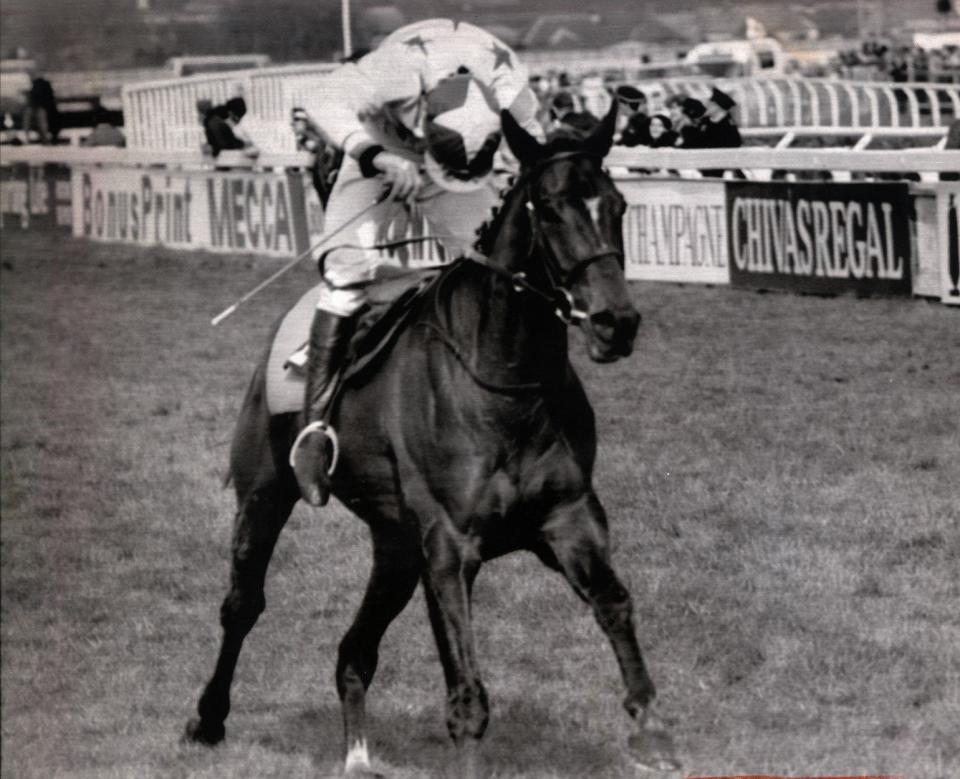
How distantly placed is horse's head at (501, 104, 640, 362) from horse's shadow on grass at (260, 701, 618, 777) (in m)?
1.18

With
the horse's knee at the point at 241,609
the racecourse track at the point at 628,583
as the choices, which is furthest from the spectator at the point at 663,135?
the horse's knee at the point at 241,609

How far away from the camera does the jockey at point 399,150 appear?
185 inches

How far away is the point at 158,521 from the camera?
7.81 m

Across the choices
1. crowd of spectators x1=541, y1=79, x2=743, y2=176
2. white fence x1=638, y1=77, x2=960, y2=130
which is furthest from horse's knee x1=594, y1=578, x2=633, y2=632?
white fence x1=638, y1=77, x2=960, y2=130

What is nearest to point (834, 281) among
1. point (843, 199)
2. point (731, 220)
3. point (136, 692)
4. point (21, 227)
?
point (843, 199)

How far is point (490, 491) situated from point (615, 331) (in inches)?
21.3

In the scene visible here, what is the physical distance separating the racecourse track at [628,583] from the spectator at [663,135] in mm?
4423

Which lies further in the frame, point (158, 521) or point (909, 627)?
point (158, 521)

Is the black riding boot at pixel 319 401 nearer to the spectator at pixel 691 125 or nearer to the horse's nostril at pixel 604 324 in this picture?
the horse's nostril at pixel 604 324

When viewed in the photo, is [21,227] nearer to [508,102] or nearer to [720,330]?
[720,330]

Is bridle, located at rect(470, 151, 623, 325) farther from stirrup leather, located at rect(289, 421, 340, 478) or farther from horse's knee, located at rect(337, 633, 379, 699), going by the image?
horse's knee, located at rect(337, 633, 379, 699)

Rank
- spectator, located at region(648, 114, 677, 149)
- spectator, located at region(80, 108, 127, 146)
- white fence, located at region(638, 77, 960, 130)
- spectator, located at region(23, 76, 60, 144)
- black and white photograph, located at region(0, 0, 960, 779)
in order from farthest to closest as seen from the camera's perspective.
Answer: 1. spectator, located at region(80, 108, 127, 146)
2. spectator, located at region(23, 76, 60, 144)
3. white fence, located at region(638, 77, 960, 130)
4. spectator, located at region(648, 114, 677, 149)
5. black and white photograph, located at region(0, 0, 960, 779)

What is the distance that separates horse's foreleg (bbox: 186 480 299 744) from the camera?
5.18 m

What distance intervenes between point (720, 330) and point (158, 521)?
15.2 ft
